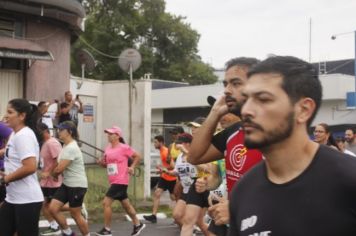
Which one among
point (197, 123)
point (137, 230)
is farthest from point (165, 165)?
point (197, 123)

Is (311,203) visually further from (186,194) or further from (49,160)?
(49,160)

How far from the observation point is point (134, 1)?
1470 inches

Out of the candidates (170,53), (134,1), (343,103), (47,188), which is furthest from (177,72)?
(47,188)

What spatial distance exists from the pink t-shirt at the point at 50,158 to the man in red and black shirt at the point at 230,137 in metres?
5.70

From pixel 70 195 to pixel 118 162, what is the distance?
1.33 meters

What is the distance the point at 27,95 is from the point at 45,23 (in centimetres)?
165

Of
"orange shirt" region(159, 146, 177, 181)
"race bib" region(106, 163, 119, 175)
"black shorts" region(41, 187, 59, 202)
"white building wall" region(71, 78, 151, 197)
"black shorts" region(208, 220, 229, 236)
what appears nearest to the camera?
"black shorts" region(208, 220, 229, 236)

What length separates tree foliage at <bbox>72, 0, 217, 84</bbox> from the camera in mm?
37094

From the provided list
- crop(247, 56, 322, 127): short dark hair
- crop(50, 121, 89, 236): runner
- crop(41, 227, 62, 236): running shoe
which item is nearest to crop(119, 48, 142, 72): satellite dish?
crop(41, 227, 62, 236): running shoe

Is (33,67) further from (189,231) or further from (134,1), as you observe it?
(134,1)

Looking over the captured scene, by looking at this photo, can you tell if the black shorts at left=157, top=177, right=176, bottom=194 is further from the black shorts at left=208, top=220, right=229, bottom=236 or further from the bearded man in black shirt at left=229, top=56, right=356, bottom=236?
the bearded man in black shirt at left=229, top=56, right=356, bottom=236

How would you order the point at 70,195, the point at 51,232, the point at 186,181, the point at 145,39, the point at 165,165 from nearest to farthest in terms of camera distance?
the point at 70,195 < the point at 186,181 < the point at 51,232 < the point at 165,165 < the point at 145,39

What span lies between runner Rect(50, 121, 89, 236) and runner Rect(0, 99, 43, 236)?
2843 mm

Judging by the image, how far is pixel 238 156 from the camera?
3680 millimetres
